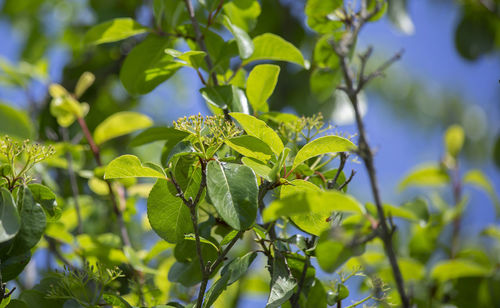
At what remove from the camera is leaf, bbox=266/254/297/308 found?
26.4 inches

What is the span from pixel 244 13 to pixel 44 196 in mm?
568

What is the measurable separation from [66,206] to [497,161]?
4.91 feet

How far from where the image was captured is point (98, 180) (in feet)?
4.07

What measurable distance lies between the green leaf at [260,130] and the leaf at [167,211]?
0.34 ft

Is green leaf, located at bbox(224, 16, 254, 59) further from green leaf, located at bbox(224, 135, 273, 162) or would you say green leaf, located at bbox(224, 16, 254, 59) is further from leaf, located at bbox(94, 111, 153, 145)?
leaf, located at bbox(94, 111, 153, 145)

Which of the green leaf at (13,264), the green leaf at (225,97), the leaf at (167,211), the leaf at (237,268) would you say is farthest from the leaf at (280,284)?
the green leaf at (13,264)

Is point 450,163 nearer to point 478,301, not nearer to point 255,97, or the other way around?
point 478,301

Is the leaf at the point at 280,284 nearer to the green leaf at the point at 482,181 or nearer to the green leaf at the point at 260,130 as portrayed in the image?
the green leaf at the point at 260,130

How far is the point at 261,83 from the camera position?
33.8 inches

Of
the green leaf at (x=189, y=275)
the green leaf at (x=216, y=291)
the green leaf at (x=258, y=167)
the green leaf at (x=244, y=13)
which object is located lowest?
the green leaf at (x=189, y=275)

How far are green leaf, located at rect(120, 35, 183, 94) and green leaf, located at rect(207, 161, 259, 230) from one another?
0.38m

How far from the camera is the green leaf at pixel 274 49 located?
93cm

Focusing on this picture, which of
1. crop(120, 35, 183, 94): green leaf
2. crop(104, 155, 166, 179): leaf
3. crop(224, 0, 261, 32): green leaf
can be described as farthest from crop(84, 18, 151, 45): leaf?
crop(104, 155, 166, 179): leaf

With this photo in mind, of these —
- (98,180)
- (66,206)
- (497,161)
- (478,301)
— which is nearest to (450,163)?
(478,301)
